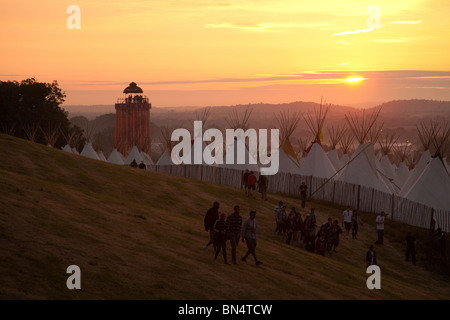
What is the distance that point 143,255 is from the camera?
16.0 m

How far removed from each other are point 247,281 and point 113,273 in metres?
3.39

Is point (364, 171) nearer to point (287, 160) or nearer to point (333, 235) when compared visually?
point (287, 160)

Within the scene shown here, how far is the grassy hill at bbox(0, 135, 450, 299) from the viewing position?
13.7 meters

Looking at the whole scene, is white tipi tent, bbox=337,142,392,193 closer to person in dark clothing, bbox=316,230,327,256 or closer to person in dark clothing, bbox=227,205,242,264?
person in dark clothing, bbox=316,230,327,256

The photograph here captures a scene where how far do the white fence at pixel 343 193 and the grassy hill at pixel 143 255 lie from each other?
206 cm

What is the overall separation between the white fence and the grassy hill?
6.75 feet

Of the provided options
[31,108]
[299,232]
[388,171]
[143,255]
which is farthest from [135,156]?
[143,255]

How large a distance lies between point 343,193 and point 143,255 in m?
20.8

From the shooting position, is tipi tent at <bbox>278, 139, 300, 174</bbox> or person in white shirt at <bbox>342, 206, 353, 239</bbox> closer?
person in white shirt at <bbox>342, 206, 353, 239</bbox>

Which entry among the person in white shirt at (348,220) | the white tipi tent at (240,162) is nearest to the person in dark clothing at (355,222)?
the person in white shirt at (348,220)

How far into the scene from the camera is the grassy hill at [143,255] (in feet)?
44.9

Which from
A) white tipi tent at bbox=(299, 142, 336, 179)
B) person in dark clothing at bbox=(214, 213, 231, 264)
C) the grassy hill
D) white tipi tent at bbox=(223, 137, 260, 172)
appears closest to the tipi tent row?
white tipi tent at bbox=(223, 137, 260, 172)

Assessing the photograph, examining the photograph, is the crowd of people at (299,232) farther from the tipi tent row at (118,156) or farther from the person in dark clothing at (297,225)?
the tipi tent row at (118,156)
